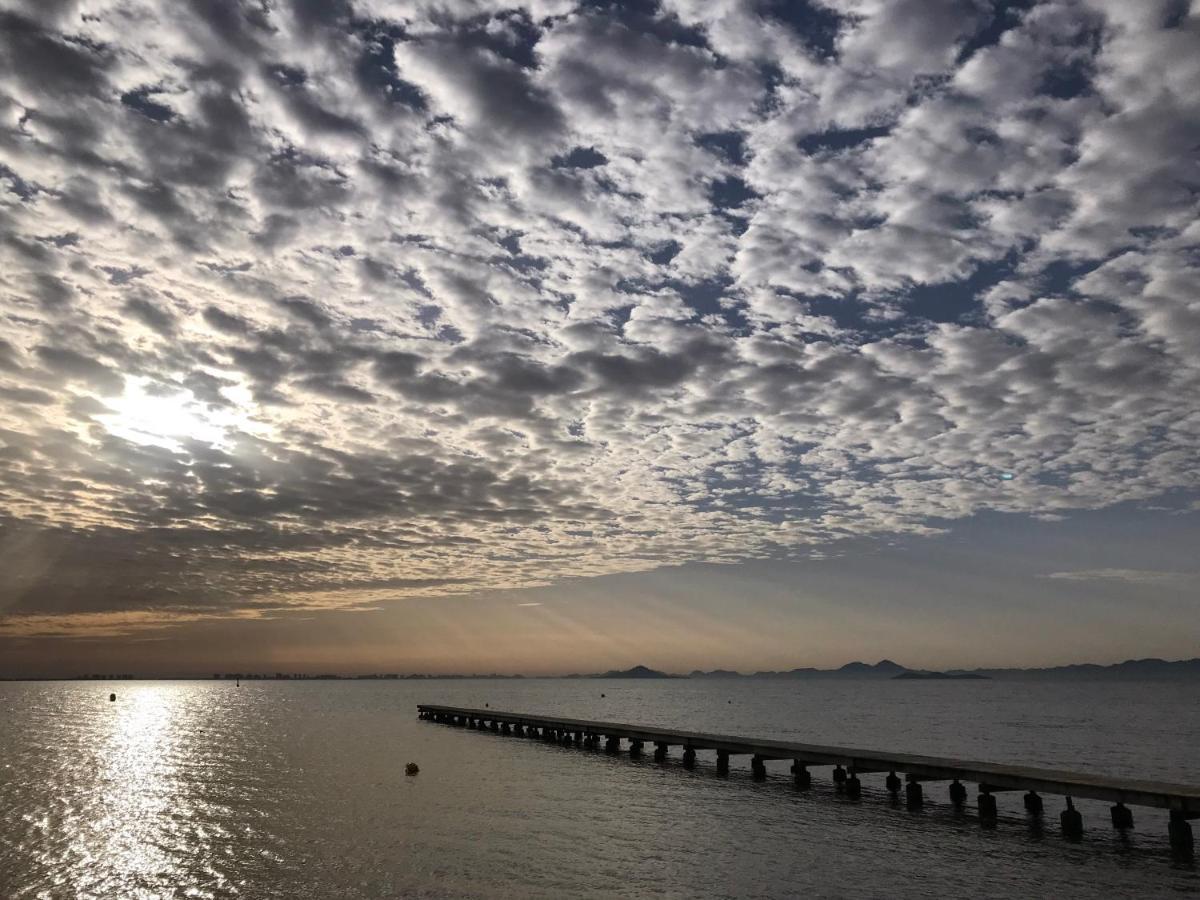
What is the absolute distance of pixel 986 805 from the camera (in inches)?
1184

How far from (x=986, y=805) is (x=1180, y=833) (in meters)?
6.73

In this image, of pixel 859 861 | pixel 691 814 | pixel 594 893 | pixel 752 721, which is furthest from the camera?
pixel 752 721

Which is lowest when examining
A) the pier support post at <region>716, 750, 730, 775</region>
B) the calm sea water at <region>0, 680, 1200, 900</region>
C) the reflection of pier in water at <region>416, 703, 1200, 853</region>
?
the calm sea water at <region>0, 680, 1200, 900</region>

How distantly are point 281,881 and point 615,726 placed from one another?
36.8 m

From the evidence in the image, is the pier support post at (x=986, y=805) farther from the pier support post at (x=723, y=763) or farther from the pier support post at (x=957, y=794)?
the pier support post at (x=723, y=763)

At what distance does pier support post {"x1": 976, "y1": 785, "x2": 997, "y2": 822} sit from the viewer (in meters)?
29.7

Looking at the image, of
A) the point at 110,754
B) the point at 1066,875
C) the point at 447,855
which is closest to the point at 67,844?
the point at 447,855

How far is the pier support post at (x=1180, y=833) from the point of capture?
24094mm

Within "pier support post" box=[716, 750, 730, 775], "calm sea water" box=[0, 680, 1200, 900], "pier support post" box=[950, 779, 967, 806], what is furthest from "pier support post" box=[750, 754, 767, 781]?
"pier support post" box=[950, 779, 967, 806]

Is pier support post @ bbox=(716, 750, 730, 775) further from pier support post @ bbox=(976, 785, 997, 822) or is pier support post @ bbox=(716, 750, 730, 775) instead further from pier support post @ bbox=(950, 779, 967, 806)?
pier support post @ bbox=(976, 785, 997, 822)

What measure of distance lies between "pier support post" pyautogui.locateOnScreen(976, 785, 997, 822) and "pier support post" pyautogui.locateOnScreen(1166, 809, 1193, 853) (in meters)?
6.16

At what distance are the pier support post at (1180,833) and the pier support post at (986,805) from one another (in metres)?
6.16

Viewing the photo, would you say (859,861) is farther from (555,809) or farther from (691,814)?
(555,809)

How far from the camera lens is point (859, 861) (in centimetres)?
2389
